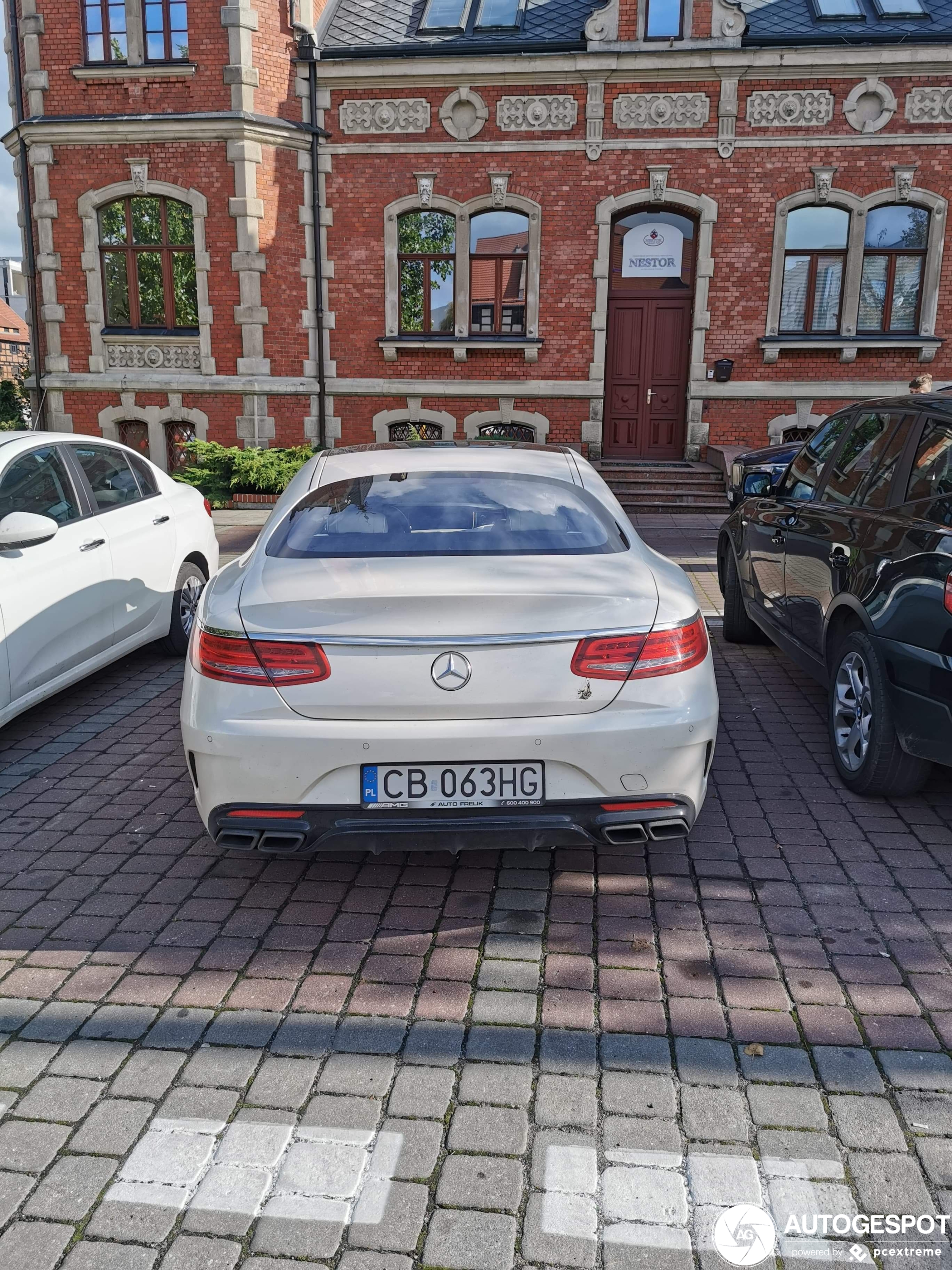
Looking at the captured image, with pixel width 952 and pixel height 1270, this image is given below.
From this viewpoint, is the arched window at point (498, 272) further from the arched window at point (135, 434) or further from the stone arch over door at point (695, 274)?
the arched window at point (135, 434)

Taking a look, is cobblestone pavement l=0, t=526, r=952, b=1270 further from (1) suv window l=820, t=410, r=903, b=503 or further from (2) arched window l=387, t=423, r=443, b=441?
(2) arched window l=387, t=423, r=443, b=441

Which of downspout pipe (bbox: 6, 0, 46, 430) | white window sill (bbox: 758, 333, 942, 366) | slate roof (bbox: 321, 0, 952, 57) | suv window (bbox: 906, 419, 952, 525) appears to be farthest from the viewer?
downspout pipe (bbox: 6, 0, 46, 430)

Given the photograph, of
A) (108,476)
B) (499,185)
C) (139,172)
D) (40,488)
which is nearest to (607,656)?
(40,488)

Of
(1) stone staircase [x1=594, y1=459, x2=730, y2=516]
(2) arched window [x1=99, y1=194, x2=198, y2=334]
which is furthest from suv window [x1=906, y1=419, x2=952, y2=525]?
(2) arched window [x1=99, y1=194, x2=198, y2=334]

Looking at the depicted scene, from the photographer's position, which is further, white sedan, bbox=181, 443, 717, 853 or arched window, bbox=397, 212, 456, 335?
arched window, bbox=397, 212, 456, 335

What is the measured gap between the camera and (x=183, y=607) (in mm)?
6992

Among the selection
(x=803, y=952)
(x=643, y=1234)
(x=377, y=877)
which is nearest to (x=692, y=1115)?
(x=643, y=1234)

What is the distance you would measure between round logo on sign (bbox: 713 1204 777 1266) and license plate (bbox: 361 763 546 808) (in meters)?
1.33

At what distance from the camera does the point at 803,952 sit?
10.7ft

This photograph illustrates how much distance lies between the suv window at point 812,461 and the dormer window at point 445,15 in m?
15.0

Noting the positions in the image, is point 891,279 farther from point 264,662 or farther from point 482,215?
point 264,662

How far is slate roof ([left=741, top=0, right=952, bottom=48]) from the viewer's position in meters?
16.2

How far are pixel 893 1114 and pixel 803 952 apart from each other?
794 mm

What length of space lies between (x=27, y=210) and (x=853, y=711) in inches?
718
